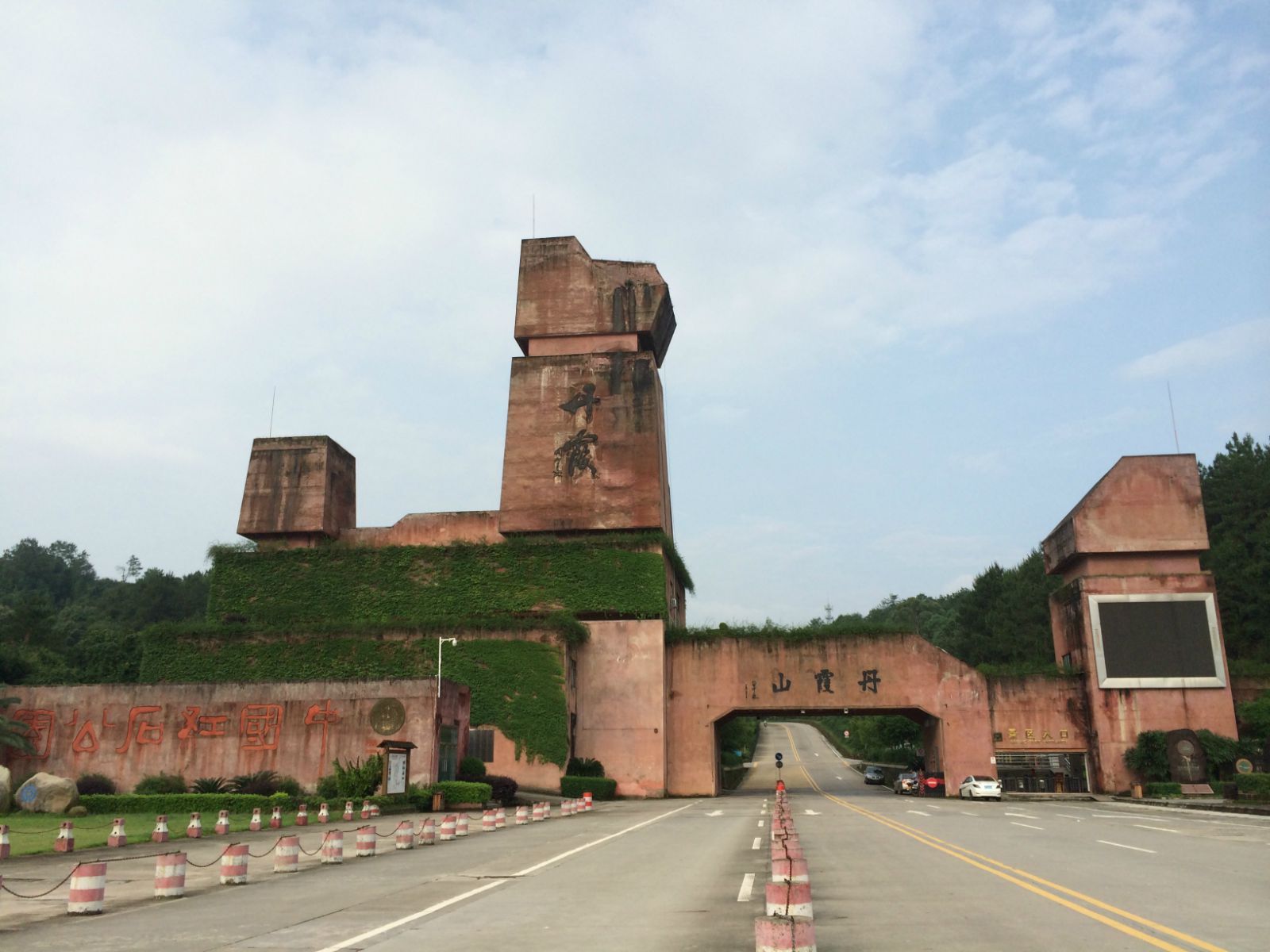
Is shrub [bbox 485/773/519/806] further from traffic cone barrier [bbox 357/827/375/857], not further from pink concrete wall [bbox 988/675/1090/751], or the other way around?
pink concrete wall [bbox 988/675/1090/751]

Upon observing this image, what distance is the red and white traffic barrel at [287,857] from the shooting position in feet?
51.1

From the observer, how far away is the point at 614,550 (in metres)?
48.8

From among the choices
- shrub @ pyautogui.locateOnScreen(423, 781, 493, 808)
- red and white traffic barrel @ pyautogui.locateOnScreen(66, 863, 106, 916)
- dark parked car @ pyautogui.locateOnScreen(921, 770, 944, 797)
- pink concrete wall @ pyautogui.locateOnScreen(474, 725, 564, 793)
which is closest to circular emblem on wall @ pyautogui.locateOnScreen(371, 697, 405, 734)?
shrub @ pyautogui.locateOnScreen(423, 781, 493, 808)

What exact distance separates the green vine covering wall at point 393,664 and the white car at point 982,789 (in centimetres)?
1706

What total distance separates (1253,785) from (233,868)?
35.0m

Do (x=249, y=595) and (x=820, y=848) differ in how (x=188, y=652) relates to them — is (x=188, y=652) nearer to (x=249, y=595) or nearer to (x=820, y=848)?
(x=249, y=595)

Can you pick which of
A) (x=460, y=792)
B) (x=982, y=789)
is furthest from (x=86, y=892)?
(x=982, y=789)

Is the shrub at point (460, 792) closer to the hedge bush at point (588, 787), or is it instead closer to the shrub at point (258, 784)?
the shrub at point (258, 784)

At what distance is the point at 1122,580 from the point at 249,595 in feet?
144

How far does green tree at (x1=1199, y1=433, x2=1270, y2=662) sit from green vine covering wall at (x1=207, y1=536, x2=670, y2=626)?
35.3 meters

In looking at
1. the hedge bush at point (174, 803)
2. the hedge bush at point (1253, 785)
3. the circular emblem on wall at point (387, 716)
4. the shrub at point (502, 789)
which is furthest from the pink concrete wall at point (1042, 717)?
the hedge bush at point (174, 803)

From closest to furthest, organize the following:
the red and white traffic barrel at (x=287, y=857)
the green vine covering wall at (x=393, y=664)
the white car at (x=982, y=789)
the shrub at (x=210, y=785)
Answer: the red and white traffic barrel at (x=287, y=857) < the shrub at (x=210, y=785) < the white car at (x=982, y=789) < the green vine covering wall at (x=393, y=664)

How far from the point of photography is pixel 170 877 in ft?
42.9

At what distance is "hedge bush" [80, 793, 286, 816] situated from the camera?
1164 inches
